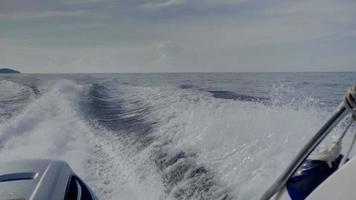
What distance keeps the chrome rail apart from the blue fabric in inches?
1.3

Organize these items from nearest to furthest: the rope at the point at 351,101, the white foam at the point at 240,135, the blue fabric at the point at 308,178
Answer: the rope at the point at 351,101
the blue fabric at the point at 308,178
the white foam at the point at 240,135

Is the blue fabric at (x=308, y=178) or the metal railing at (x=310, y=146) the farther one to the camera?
the blue fabric at (x=308, y=178)

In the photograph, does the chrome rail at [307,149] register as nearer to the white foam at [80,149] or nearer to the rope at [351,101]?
the rope at [351,101]

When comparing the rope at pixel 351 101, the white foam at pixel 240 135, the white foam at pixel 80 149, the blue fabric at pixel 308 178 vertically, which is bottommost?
the white foam at pixel 80 149

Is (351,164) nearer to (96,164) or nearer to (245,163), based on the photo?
(245,163)

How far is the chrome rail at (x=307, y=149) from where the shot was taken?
96cm

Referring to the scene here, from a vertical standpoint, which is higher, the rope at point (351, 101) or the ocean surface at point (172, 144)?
the rope at point (351, 101)

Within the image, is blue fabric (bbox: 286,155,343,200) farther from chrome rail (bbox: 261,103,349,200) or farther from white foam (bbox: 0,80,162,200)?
white foam (bbox: 0,80,162,200)

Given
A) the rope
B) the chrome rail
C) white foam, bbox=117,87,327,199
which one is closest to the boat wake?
white foam, bbox=117,87,327,199

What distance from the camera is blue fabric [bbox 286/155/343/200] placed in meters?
1.10

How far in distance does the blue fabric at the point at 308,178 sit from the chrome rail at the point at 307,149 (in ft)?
0.10

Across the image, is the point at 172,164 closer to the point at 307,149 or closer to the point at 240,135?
the point at 240,135

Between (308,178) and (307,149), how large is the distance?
0.47ft

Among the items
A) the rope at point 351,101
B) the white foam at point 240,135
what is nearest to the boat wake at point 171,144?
the white foam at point 240,135
